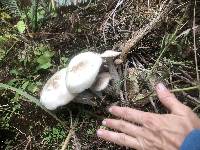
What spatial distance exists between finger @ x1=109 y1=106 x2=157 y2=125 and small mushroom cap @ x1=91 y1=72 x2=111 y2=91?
5.4 inches

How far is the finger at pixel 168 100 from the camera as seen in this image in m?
2.14

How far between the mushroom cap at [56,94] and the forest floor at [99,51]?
140 mm

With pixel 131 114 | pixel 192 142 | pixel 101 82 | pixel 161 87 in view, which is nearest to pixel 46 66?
pixel 101 82

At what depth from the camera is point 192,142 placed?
1930 mm

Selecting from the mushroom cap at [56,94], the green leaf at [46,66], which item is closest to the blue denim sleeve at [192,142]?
the mushroom cap at [56,94]

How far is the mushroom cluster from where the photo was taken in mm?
2252

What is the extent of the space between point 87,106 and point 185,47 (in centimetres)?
74

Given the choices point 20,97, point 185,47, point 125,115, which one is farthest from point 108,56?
point 20,97

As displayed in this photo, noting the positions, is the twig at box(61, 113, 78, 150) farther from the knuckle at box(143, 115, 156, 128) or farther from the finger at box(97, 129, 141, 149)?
the knuckle at box(143, 115, 156, 128)

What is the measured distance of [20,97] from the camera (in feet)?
8.83

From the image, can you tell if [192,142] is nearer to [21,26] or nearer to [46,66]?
[46,66]

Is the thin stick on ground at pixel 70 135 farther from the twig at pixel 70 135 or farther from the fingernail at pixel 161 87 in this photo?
the fingernail at pixel 161 87

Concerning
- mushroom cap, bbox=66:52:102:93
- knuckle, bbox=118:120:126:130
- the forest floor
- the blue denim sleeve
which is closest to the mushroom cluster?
mushroom cap, bbox=66:52:102:93

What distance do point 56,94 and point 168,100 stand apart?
67 centimetres
